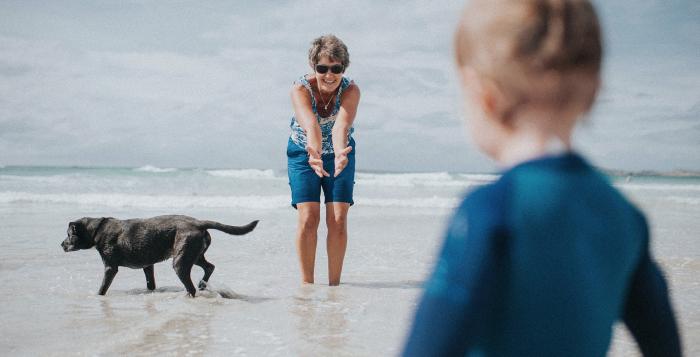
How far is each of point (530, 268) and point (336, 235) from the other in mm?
4204

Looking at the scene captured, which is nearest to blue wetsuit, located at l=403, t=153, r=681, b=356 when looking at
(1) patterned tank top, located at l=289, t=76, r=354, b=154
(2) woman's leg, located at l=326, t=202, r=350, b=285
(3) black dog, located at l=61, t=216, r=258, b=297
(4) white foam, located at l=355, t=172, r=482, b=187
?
(3) black dog, located at l=61, t=216, r=258, b=297

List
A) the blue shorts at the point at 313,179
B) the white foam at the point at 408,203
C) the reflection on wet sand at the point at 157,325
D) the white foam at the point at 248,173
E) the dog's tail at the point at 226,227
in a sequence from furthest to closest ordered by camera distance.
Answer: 1. the white foam at the point at 248,173
2. the white foam at the point at 408,203
3. the blue shorts at the point at 313,179
4. the dog's tail at the point at 226,227
5. the reflection on wet sand at the point at 157,325

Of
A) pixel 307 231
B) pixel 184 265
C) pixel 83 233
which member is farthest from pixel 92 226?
pixel 307 231

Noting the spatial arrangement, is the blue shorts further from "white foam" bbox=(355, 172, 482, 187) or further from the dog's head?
"white foam" bbox=(355, 172, 482, 187)

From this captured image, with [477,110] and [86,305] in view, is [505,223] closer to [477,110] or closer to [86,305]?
[477,110]

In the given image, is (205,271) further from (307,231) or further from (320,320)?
(320,320)

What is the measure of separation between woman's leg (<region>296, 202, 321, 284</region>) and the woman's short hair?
1.23 metres

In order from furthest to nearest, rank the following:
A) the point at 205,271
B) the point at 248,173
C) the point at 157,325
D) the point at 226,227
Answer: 1. the point at 248,173
2. the point at 205,271
3. the point at 226,227
4. the point at 157,325

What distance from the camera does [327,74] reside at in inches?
183

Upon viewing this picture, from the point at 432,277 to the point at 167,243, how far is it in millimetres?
3906

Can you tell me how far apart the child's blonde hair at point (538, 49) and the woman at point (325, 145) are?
3.26m

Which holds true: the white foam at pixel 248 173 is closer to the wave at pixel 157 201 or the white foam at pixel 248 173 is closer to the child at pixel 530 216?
the wave at pixel 157 201

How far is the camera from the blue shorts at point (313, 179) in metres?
4.96

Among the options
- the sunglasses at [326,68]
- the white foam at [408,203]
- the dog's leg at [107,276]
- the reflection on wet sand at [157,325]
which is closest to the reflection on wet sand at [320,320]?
the reflection on wet sand at [157,325]
